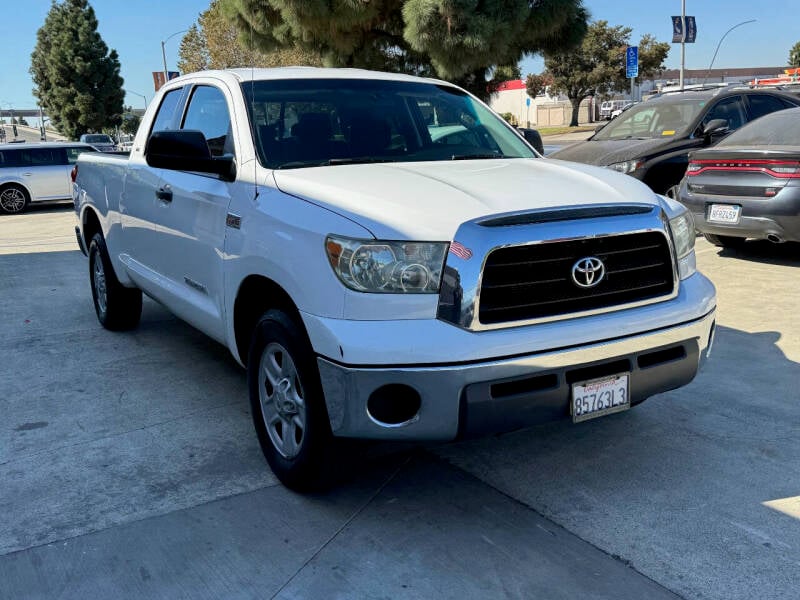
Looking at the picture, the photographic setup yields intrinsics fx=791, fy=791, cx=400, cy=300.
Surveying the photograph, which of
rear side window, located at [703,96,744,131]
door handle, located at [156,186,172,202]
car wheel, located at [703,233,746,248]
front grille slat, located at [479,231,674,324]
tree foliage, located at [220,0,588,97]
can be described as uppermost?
tree foliage, located at [220,0,588,97]

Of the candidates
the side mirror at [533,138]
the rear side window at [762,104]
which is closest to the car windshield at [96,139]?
the rear side window at [762,104]

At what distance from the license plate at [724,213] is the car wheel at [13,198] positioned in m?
15.4

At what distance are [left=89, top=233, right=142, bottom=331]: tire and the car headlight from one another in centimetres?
409

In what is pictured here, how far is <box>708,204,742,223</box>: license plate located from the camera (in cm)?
779

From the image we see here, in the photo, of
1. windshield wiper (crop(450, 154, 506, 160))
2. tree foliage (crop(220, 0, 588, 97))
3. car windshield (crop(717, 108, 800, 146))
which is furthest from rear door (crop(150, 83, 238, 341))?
tree foliage (crop(220, 0, 588, 97))

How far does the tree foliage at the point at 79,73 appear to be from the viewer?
2199 inches

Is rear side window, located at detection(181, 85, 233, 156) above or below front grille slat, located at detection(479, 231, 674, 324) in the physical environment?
above

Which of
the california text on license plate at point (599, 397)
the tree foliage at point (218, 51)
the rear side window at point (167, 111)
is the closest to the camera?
the california text on license plate at point (599, 397)

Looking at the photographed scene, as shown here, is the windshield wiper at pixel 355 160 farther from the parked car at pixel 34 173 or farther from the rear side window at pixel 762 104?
the parked car at pixel 34 173

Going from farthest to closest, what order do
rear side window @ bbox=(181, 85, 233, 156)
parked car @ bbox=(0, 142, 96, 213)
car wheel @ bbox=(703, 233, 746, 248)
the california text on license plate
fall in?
parked car @ bbox=(0, 142, 96, 213) < car wheel @ bbox=(703, 233, 746, 248) < rear side window @ bbox=(181, 85, 233, 156) < the california text on license plate

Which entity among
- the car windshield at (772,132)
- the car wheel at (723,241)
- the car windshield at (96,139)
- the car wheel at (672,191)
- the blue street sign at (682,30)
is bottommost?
the car wheel at (723,241)

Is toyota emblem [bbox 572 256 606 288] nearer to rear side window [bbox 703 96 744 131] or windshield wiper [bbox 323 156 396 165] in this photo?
windshield wiper [bbox 323 156 396 165]

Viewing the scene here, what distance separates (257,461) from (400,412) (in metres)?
1.22

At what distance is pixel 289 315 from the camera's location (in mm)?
3314
